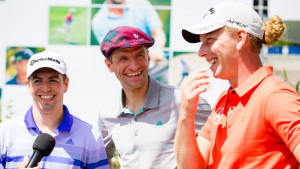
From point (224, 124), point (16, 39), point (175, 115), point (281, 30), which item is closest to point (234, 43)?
point (281, 30)

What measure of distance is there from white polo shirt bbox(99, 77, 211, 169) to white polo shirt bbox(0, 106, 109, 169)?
24 cm

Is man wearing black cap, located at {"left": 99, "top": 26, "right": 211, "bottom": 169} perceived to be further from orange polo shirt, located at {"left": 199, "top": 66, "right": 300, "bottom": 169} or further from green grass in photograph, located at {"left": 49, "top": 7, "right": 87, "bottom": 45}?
green grass in photograph, located at {"left": 49, "top": 7, "right": 87, "bottom": 45}

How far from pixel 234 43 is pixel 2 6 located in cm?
423

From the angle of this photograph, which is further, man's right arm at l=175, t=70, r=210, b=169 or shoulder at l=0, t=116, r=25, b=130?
shoulder at l=0, t=116, r=25, b=130

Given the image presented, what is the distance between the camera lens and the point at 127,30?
9.87ft

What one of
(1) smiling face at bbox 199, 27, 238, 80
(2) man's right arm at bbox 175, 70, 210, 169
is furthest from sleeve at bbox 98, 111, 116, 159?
(1) smiling face at bbox 199, 27, 238, 80

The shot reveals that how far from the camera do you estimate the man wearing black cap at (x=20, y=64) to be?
210 inches

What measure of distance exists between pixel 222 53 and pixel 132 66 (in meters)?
1.05

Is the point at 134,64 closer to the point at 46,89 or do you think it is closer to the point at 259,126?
the point at 46,89

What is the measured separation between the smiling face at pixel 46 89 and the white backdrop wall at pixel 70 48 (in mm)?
2478

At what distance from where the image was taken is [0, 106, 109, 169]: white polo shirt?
2584 millimetres

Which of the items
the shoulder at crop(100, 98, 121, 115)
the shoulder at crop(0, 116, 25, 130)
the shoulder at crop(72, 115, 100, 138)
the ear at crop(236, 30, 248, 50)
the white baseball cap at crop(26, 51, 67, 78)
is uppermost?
the ear at crop(236, 30, 248, 50)

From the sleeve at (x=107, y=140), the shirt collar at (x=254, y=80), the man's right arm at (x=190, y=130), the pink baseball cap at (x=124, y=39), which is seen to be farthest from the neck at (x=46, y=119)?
the shirt collar at (x=254, y=80)

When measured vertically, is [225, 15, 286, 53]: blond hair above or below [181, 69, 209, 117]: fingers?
above
